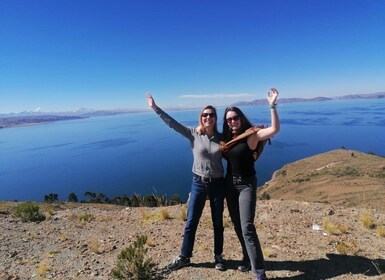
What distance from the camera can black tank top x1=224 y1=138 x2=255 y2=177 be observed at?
3.51 metres

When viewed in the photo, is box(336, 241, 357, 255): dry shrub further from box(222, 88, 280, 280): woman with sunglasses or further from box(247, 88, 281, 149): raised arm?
box(247, 88, 281, 149): raised arm

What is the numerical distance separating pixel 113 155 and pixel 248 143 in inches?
4645

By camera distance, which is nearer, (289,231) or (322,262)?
(322,262)

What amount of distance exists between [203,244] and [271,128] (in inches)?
113

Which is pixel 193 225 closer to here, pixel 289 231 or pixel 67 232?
pixel 289 231

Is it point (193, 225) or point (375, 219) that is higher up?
point (193, 225)

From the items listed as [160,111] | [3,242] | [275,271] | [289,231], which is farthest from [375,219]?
[3,242]

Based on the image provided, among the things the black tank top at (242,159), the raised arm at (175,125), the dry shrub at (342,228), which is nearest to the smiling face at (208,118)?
the raised arm at (175,125)

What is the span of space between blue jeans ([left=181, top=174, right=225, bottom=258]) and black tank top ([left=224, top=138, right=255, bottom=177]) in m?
0.37

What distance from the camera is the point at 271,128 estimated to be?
336 cm

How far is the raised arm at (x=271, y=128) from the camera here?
3.33 m

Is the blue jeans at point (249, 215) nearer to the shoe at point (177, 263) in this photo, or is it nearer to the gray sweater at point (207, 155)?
the gray sweater at point (207, 155)

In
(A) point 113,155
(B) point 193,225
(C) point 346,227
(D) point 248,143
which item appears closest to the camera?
(D) point 248,143

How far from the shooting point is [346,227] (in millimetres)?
5984
